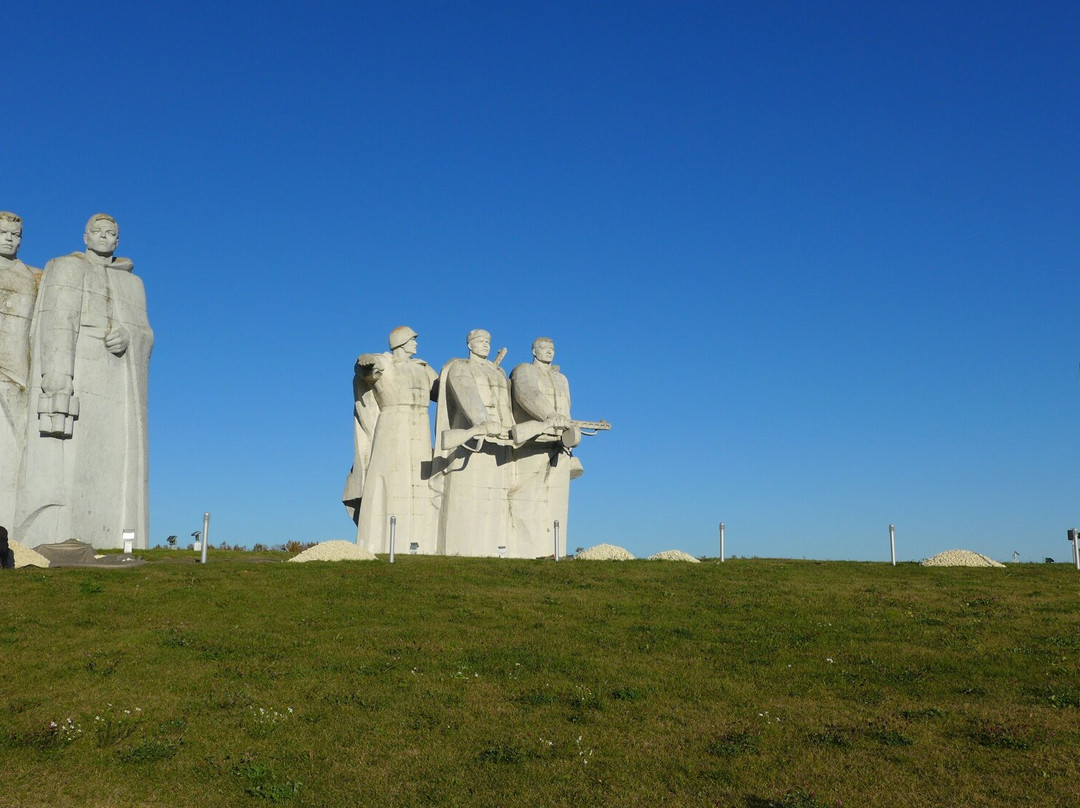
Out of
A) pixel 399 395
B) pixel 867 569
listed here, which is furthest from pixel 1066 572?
pixel 399 395

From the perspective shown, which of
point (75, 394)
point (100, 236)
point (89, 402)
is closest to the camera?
point (75, 394)

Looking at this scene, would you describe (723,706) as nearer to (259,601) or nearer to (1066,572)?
(259,601)

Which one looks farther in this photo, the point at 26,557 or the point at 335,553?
the point at 335,553

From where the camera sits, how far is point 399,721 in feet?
37.6

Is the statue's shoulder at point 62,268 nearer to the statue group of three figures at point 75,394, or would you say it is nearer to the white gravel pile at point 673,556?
the statue group of three figures at point 75,394

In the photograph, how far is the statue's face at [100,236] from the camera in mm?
25797

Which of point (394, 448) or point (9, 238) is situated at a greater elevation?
point (9, 238)

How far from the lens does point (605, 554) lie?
26.8m

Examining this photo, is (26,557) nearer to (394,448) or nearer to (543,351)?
(394,448)

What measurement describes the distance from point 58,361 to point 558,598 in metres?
13.7

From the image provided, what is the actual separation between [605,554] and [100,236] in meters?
14.6

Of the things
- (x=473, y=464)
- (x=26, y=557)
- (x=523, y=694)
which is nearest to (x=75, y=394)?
(x=26, y=557)

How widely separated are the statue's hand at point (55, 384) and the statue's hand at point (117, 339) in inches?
53.1

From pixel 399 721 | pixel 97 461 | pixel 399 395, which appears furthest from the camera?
pixel 399 395
